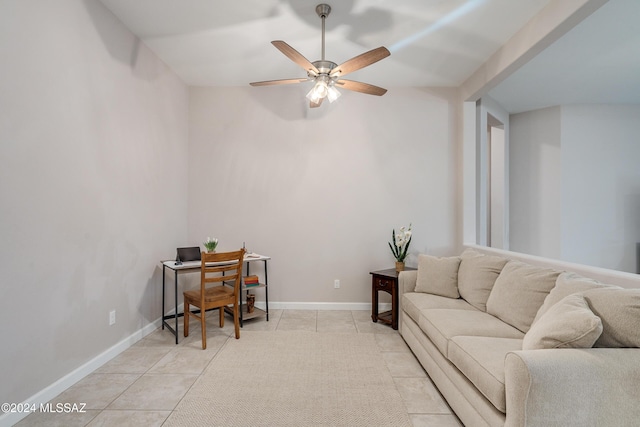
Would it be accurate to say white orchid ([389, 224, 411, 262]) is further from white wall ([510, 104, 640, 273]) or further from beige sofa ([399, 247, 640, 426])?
white wall ([510, 104, 640, 273])

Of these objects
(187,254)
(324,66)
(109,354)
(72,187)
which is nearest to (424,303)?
(324,66)

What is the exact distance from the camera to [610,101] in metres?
4.48

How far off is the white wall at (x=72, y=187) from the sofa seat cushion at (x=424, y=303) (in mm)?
2602

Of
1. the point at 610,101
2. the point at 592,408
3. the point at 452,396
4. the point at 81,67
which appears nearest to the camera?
the point at 592,408

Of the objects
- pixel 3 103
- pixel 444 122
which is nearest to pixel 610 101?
pixel 444 122

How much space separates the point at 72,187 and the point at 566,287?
10.8 ft

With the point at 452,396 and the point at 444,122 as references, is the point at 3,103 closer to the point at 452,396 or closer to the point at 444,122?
the point at 452,396

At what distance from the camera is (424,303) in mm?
2803

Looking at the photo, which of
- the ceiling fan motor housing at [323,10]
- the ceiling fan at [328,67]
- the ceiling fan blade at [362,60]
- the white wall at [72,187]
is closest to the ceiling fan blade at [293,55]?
the ceiling fan at [328,67]

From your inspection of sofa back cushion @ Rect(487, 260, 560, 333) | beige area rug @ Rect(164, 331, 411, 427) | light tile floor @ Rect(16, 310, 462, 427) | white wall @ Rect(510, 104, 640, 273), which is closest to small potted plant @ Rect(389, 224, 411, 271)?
light tile floor @ Rect(16, 310, 462, 427)

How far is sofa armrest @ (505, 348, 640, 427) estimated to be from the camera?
131 centimetres

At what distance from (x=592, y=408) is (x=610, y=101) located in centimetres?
494

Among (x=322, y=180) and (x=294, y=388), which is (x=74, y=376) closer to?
(x=294, y=388)

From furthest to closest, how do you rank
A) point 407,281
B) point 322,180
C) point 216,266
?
point 322,180, point 407,281, point 216,266
